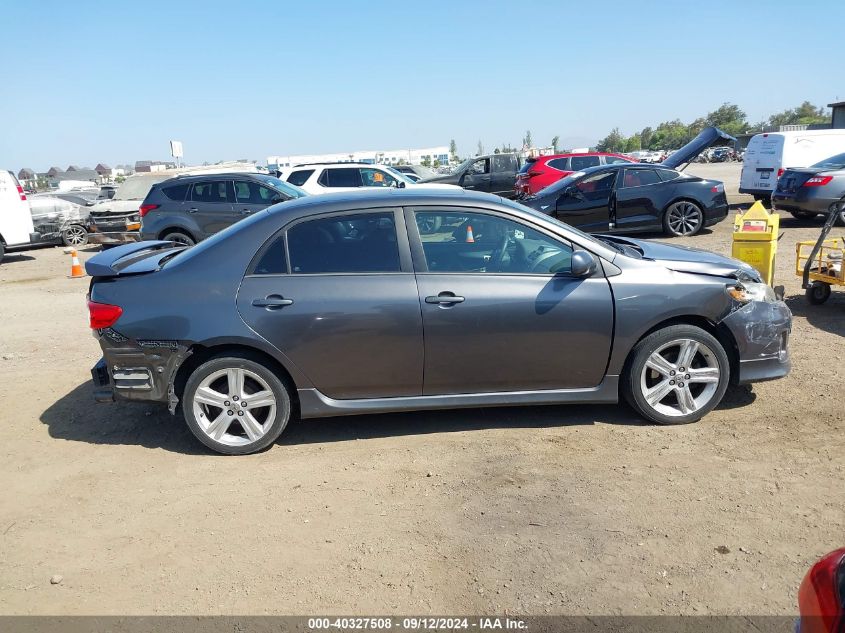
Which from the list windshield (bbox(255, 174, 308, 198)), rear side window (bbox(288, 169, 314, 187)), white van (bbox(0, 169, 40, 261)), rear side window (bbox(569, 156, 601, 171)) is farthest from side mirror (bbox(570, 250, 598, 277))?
rear side window (bbox(569, 156, 601, 171))

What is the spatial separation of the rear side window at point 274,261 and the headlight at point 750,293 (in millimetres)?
3006

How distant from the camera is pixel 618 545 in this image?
132 inches

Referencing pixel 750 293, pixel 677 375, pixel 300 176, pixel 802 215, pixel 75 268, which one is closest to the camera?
pixel 677 375

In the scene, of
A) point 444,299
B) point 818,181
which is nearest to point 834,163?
point 818,181

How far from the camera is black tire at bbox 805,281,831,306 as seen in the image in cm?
750

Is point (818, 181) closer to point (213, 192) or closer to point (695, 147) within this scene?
point (695, 147)

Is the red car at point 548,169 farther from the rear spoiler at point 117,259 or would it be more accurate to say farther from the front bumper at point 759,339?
the rear spoiler at point 117,259

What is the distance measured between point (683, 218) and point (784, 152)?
4.60 meters

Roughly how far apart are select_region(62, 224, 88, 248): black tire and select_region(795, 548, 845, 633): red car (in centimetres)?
1844

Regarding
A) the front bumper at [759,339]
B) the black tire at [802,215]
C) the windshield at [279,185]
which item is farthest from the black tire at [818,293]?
the windshield at [279,185]

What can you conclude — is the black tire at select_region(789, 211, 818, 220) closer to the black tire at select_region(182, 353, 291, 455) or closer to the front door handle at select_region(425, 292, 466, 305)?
the front door handle at select_region(425, 292, 466, 305)

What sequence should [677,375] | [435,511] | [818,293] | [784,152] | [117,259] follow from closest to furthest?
[435,511], [677,375], [117,259], [818,293], [784,152]

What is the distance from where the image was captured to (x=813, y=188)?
1330 cm

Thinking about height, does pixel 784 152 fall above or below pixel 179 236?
above
